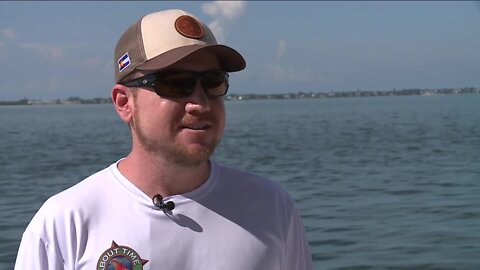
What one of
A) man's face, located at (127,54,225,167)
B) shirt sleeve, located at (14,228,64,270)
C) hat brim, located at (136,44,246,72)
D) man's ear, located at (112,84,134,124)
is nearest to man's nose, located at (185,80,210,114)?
man's face, located at (127,54,225,167)

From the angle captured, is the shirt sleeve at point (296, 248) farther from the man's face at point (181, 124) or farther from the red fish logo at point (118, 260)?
the red fish logo at point (118, 260)

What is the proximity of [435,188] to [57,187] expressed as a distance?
31.0 ft

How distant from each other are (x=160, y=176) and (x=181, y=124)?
0.22 m

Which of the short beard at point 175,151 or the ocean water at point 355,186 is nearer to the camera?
the short beard at point 175,151

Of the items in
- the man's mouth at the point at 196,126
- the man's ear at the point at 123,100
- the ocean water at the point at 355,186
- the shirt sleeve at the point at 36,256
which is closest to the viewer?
the shirt sleeve at the point at 36,256

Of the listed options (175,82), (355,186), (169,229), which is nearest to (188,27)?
(175,82)

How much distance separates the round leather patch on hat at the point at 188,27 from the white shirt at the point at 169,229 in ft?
1.65

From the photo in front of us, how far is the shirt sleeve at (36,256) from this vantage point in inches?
90.9

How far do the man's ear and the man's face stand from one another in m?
0.05

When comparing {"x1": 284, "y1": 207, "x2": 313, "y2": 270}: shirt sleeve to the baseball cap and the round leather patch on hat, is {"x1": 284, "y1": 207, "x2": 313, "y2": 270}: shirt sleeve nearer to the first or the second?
the baseball cap

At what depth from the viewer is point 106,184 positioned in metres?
2.50

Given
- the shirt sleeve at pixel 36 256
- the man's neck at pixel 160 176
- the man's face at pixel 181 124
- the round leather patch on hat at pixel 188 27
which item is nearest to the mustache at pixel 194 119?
A: the man's face at pixel 181 124

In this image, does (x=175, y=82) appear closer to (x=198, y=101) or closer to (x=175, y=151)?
(x=198, y=101)

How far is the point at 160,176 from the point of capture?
2.51 metres
